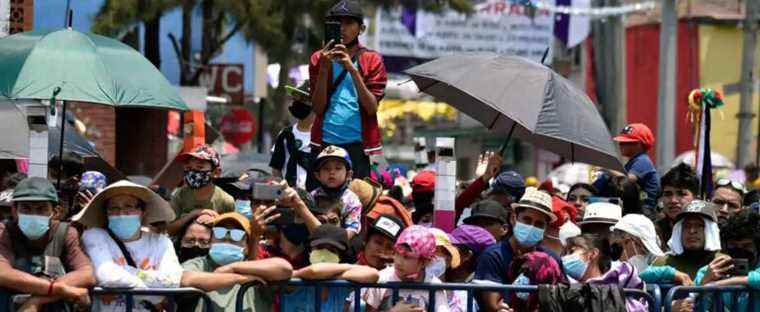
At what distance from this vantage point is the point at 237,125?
1268 inches

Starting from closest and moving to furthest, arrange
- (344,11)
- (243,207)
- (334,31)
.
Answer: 1. (243,207)
2. (334,31)
3. (344,11)

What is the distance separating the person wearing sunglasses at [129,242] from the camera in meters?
9.23

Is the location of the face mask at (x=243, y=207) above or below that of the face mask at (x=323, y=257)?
above

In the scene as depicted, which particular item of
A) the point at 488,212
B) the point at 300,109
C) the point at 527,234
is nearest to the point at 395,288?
the point at 527,234

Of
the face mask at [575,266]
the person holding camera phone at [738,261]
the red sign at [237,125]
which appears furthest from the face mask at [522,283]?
the red sign at [237,125]

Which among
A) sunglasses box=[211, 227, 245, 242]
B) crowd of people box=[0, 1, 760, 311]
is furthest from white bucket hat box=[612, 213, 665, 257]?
sunglasses box=[211, 227, 245, 242]

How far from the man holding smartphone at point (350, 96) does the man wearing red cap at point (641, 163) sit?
2.77 meters

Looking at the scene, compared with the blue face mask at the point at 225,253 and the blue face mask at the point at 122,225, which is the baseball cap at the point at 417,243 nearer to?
the blue face mask at the point at 225,253

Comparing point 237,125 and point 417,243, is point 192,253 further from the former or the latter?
point 237,125

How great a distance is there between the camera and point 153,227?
31.9 ft

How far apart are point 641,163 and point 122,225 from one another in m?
5.86

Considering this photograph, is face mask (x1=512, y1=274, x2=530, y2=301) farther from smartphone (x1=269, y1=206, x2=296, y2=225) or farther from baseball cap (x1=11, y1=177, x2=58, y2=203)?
baseball cap (x1=11, y1=177, x2=58, y2=203)

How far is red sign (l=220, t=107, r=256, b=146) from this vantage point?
106ft

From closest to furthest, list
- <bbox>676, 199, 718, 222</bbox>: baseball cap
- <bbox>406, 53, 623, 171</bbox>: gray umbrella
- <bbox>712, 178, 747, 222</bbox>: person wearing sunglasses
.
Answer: <bbox>676, 199, 718, 222</bbox>: baseball cap
<bbox>406, 53, 623, 171</bbox>: gray umbrella
<bbox>712, 178, 747, 222</bbox>: person wearing sunglasses
